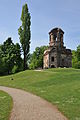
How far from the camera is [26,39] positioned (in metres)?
52.3

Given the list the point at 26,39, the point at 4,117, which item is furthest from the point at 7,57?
the point at 4,117

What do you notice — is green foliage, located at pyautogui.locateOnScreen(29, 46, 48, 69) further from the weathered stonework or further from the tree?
the tree

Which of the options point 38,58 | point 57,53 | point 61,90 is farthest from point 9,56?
point 61,90

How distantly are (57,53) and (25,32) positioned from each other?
11.8 metres

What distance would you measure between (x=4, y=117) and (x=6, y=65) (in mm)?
49714

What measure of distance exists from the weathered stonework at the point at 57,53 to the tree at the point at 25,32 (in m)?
6.94

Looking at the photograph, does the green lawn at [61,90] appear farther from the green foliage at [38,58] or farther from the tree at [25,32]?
the green foliage at [38,58]

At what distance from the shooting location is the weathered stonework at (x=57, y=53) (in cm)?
5341

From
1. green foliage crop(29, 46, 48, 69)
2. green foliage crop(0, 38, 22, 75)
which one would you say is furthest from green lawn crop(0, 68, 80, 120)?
green foliage crop(29, 46, 48, 69)

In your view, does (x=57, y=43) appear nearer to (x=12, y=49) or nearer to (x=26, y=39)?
(x=26, y=39)

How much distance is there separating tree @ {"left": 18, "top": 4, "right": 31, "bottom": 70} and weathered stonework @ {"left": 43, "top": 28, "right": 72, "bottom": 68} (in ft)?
22.8

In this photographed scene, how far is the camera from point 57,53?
53.4 metres

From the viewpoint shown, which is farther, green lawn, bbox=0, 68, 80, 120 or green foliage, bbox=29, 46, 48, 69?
green foliage, bbox=29, 46, 48, 69

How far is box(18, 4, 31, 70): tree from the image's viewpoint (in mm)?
52044
